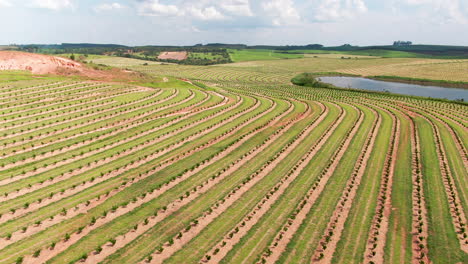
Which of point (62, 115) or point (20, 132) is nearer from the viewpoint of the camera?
point (20, 132)

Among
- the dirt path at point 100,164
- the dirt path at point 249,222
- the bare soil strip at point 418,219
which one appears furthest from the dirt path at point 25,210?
the bare soil strip at point 418,219

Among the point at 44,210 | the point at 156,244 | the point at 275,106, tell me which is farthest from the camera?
the point at 275,106

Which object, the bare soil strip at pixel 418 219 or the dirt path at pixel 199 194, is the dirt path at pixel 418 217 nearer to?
the bare soil strip at pixel 418 219

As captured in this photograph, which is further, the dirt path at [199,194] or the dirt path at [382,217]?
the dirt path at [382,217]

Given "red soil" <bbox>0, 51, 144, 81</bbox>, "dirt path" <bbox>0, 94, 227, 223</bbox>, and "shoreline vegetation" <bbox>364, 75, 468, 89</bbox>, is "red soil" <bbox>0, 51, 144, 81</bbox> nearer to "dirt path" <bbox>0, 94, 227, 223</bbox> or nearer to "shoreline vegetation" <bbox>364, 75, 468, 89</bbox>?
"dirt path" <bbox>0, 94, 227, 223</bbox>

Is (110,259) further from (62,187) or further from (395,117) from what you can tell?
→ (395,117)

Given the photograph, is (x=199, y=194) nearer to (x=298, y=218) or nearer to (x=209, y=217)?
(x=209, y=217)

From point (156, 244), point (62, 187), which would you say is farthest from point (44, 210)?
point (156, 244)
